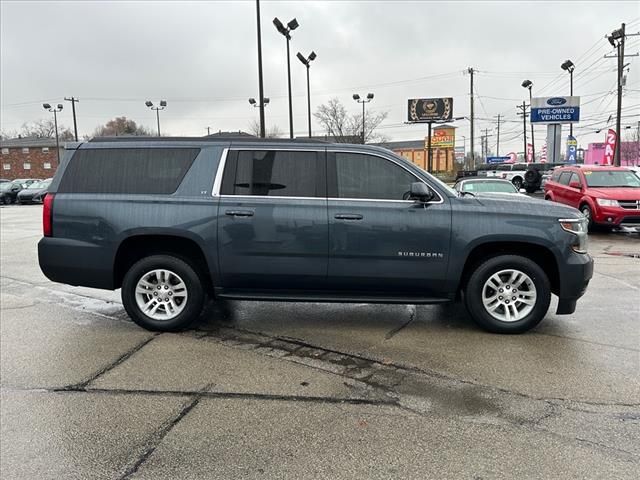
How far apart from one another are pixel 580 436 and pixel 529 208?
2509 millimetres

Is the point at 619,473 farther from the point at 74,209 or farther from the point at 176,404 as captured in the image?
the point at 74,209

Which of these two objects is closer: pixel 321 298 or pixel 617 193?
pixel 321 298

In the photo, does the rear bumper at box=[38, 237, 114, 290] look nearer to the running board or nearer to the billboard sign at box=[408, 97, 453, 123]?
the running board

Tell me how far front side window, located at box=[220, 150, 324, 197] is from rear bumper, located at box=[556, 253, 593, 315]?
2.56m

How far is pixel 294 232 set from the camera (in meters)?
5.07

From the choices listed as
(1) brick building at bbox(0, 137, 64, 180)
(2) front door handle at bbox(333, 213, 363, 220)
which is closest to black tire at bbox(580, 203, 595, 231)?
(2) front door handle at bbox(333, 213, 363, 220)

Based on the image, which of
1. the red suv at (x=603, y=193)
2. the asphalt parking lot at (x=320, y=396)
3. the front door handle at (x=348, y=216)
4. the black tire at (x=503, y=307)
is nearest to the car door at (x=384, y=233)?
the front door handle at (x=348, y=216)

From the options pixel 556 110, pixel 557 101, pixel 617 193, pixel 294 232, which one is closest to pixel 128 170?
pixel 294 232

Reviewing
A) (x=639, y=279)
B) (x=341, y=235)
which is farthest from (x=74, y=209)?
(x=639, y=279)

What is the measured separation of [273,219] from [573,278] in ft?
10.0

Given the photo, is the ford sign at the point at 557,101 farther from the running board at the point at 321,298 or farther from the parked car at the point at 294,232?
the running board at the point at 321,298

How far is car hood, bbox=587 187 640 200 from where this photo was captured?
40.1 ft

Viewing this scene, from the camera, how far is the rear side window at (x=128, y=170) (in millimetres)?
5254

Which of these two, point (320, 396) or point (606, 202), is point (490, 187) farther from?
point (320, 396)
